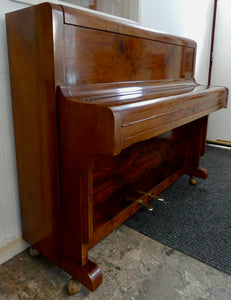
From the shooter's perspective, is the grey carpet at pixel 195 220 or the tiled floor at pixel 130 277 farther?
the grey carpet at pixel 195 220

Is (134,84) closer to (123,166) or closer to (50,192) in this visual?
(123,166)

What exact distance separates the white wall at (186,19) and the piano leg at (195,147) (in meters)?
0.86

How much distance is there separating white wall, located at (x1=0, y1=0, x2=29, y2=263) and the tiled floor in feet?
0.31

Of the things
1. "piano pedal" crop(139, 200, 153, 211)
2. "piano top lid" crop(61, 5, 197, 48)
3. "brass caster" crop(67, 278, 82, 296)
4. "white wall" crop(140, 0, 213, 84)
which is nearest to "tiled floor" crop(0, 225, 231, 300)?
"brass caster" crop(67, 278, 82, 296)

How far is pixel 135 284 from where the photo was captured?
3.79 feet

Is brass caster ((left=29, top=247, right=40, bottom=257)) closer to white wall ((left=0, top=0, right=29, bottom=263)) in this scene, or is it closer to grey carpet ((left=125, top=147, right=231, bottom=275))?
white wall ((left=0, top=0, right=29, bottom=263))

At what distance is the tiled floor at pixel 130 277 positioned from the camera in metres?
1.10

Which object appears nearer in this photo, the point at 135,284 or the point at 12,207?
the point at 135,284

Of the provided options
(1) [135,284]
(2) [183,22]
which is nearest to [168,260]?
(1) [135,284]

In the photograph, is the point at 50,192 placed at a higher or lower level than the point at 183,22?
lower

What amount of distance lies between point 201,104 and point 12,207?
44.1 inches

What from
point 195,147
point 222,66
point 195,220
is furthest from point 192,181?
point 222,66

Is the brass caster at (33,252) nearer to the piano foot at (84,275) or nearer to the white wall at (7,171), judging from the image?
the white wall at (7,171)

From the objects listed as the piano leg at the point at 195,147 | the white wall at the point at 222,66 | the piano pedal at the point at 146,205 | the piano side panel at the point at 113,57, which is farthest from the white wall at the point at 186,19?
the piano pedal at the point at 146,205
